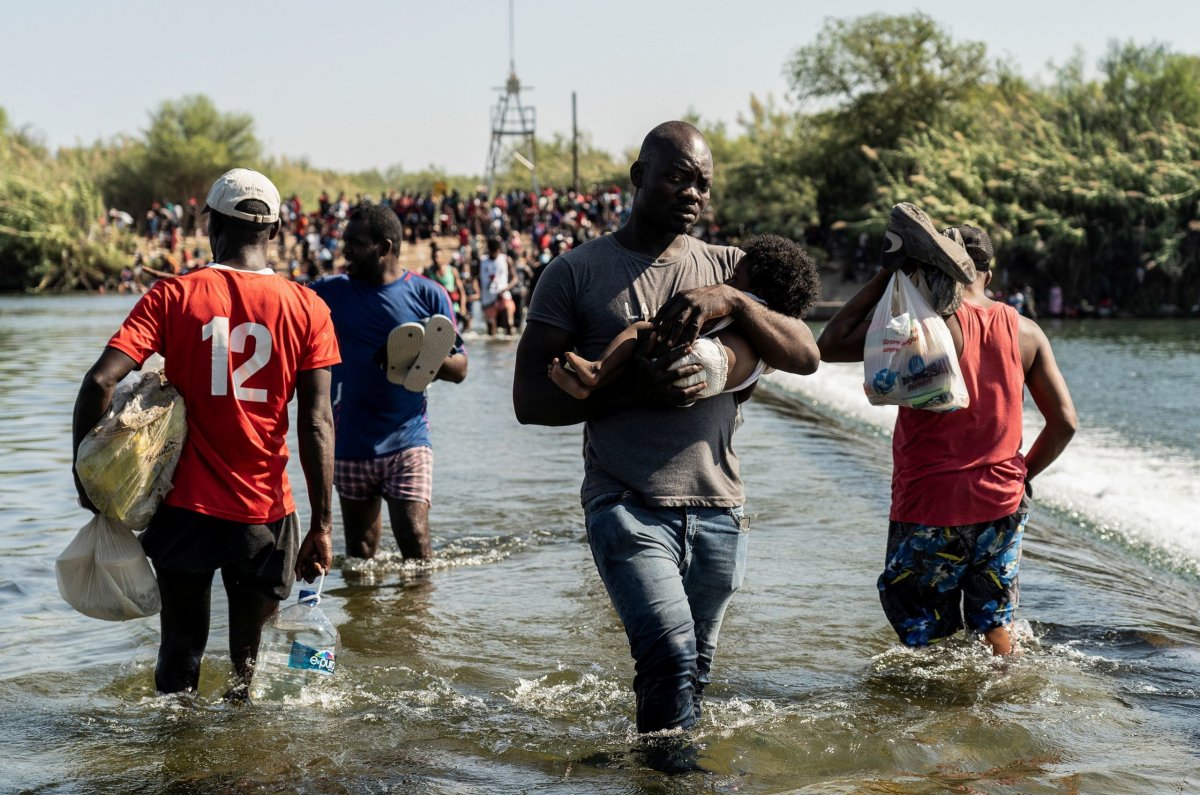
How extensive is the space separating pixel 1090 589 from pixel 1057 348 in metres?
23.5

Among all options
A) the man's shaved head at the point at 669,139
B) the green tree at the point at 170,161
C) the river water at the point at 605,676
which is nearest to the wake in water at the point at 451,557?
the river water at the point at 605,676

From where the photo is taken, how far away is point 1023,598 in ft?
23.5

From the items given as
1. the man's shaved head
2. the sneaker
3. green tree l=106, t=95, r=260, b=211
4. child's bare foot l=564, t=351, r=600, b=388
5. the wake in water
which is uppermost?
green tree l=106, t=95, r=260, b=211

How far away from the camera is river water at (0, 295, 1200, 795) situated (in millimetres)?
4508

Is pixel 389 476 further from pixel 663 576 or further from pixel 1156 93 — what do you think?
pixel 1156 93

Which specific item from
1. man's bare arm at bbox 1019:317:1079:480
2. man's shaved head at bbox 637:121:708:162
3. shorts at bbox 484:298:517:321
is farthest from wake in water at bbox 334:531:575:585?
shorts at bbox 484:298:517:321

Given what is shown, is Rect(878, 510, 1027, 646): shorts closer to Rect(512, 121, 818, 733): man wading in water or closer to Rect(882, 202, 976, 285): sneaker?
Rect(882, 202, 976, 285): sneaker

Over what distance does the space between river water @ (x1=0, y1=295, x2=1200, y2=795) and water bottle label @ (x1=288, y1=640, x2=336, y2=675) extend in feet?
0.88

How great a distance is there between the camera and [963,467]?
198 inches

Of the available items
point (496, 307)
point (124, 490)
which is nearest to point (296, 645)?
point (124, 490)

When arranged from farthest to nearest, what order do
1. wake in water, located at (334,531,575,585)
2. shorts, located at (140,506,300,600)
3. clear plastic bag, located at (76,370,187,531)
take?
wake in water, located at (334,531,575,585)
shorts, located at (140,506,300,600)
clear plastic bag, located at (76,370,187,531)

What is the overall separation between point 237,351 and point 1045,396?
2.96 metres

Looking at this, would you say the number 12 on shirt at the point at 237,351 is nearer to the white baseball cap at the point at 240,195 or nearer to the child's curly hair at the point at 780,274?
the white baseball cap at the point at 240,195

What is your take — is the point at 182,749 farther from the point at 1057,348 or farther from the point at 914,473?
the point at 1057,348
